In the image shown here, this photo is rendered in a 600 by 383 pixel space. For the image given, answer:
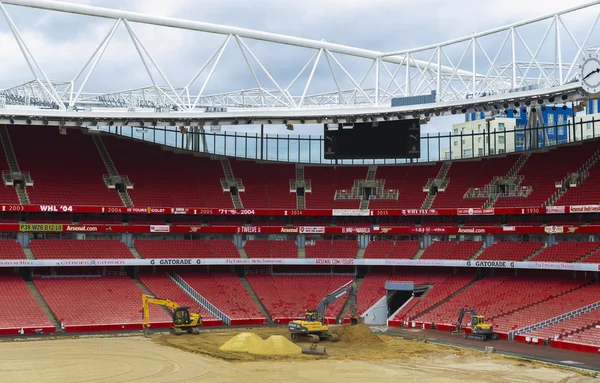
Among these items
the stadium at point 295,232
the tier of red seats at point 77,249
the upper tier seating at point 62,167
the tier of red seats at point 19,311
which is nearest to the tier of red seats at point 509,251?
the stadium at point 295,232

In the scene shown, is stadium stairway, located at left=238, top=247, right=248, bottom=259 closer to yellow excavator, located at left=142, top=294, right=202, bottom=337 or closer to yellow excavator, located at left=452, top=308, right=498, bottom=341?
yellow excavator, located at left=142, top=294, right=202, bottom=337

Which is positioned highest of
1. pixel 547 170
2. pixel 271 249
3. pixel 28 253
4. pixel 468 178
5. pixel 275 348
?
pixel 547 170

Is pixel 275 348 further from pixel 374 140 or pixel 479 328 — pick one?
Result: pixel 374 140

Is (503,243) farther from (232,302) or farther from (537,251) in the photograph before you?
(232,302)

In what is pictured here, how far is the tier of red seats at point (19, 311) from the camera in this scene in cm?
5678

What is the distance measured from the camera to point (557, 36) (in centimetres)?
5106

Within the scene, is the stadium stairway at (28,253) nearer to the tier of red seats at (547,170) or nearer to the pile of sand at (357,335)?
the pile of sand at (357,335)

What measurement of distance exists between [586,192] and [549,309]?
14.0m

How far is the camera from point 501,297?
64625 mm

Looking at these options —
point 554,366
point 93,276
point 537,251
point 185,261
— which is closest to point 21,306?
point 93,276

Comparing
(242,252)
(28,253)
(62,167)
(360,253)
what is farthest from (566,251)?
(62,167)

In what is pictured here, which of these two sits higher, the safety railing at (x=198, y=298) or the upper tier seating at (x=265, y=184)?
the upper tier seating at (x=265, y=184)

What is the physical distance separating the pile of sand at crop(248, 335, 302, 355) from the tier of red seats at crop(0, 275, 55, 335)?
1899 cm

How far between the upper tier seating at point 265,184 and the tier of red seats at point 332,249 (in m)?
5.06
